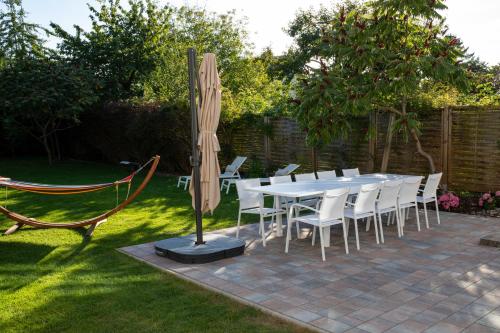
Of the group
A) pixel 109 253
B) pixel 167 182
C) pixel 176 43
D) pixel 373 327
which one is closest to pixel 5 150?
pixel 176 43

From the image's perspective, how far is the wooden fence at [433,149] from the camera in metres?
8.86

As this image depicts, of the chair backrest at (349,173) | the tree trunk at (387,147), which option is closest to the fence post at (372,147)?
the tree trunk at (387,147)

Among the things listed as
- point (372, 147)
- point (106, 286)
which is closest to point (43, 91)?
point (372, 147)

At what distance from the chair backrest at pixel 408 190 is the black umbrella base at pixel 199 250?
2.56 m

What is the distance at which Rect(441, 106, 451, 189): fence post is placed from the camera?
30.5 feet

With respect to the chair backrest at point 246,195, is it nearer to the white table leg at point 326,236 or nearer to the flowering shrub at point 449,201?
the white table leg at point 326,236

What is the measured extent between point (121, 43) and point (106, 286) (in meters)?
19.0

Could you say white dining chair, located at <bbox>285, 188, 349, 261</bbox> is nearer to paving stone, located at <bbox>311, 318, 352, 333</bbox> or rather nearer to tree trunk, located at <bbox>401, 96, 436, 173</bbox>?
paving stone, located at <bbox>311, 318, 352, 333</bbox>

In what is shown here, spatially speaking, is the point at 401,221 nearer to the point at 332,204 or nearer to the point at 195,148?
the point at 332,204

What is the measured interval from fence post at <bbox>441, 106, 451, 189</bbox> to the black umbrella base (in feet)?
17.5

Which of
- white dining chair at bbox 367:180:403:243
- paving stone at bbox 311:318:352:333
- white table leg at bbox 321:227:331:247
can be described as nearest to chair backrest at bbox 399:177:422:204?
white dining chair at bbox 367:180:403:243

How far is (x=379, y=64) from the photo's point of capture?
350 inches

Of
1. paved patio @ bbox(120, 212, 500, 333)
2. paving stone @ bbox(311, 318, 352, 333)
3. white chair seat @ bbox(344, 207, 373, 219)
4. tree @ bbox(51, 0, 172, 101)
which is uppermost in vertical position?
tree @ bbox(51, 0, 172, 101)

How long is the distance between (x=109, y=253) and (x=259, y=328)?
2997 millimetres
